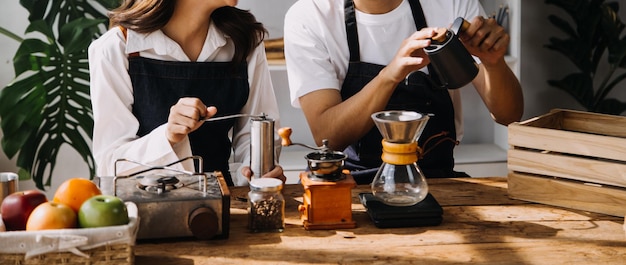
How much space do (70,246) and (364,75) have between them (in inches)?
53.2

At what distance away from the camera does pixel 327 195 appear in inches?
75.4

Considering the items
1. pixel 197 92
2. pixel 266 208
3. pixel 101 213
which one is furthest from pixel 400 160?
pixel 197 92

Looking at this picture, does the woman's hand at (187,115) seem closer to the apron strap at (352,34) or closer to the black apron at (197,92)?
the black apron at (197,92)

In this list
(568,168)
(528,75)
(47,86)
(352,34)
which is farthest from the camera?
(528,75)

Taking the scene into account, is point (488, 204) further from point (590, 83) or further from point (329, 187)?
point (590, 83)

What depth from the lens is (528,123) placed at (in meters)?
2.21

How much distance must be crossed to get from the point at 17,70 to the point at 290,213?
195 centimetres

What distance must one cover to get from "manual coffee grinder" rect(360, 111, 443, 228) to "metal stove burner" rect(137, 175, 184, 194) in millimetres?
456

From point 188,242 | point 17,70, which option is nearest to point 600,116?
point 188,242

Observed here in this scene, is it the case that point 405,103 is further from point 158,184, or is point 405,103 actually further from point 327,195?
point 158,184

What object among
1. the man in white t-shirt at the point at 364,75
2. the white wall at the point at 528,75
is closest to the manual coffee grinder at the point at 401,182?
the man in white t-shirt at the point at 364,75

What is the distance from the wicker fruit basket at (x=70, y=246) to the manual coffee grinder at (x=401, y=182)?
1.99ft

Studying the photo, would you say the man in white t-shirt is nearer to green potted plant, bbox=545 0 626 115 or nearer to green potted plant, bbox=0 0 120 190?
green potted plant, bbox=0 0 120 190

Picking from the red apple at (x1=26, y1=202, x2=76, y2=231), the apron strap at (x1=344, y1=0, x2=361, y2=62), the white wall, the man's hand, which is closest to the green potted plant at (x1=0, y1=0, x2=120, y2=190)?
the white wall
